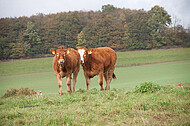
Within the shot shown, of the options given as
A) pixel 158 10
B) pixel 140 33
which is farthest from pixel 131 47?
pixel 158 10

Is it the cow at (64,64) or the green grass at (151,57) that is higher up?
the cow at (64,64)

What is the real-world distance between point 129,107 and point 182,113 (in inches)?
48.6

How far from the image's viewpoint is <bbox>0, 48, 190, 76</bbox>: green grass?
108 ft

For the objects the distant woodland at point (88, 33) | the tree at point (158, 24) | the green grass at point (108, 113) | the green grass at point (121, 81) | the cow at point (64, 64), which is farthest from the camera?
the tree at point (158, 24)

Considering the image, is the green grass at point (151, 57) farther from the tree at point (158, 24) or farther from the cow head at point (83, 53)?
the cow head at point (83, 53)

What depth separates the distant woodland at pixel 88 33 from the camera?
41656mm

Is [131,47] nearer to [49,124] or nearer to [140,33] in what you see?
[140,33]

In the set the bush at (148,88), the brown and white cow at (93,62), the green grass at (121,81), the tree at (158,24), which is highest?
the tree at (158,24)

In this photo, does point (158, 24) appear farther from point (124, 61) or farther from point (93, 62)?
point (93, 62)

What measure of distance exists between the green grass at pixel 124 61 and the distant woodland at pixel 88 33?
3834 mm

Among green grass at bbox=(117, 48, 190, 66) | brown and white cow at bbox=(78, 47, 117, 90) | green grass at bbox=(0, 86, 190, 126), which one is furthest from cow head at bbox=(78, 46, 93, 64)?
green grass at bbox=(117, 48, 190, 66)

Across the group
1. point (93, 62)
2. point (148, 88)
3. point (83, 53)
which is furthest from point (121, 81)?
point (148, 88)

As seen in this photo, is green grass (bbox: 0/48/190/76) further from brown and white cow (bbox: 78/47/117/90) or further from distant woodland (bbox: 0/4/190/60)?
brown and white cow (bbox: 78/47/117/90)

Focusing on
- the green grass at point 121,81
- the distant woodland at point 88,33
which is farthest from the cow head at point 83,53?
the distant woodland at point 88,33
